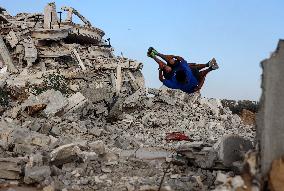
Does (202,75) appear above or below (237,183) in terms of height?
above

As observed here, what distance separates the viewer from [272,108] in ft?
15.2

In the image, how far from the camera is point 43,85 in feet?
54.3

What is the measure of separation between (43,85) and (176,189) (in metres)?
11.8

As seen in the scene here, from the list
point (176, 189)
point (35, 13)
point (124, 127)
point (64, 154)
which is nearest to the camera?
point (176, 189)

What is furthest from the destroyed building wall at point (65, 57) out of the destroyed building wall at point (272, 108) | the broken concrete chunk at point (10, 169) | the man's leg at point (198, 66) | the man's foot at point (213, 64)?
the destroyed building wall at point (272, 108)

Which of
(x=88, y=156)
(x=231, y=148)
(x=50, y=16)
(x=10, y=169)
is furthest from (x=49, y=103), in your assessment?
(x=50, y=16)

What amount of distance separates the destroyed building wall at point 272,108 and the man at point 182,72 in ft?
19.5

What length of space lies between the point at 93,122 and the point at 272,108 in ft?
32.9

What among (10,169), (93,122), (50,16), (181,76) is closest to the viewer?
(10,169)

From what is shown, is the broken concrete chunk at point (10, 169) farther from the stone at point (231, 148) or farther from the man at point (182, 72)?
the man at point (182, 72)

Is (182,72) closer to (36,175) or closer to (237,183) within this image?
(36,175)

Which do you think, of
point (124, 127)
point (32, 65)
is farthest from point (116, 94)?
point (32, 65)

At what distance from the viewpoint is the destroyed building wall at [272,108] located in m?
4.59

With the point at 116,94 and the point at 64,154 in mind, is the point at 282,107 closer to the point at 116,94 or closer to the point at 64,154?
the point at 64,154
